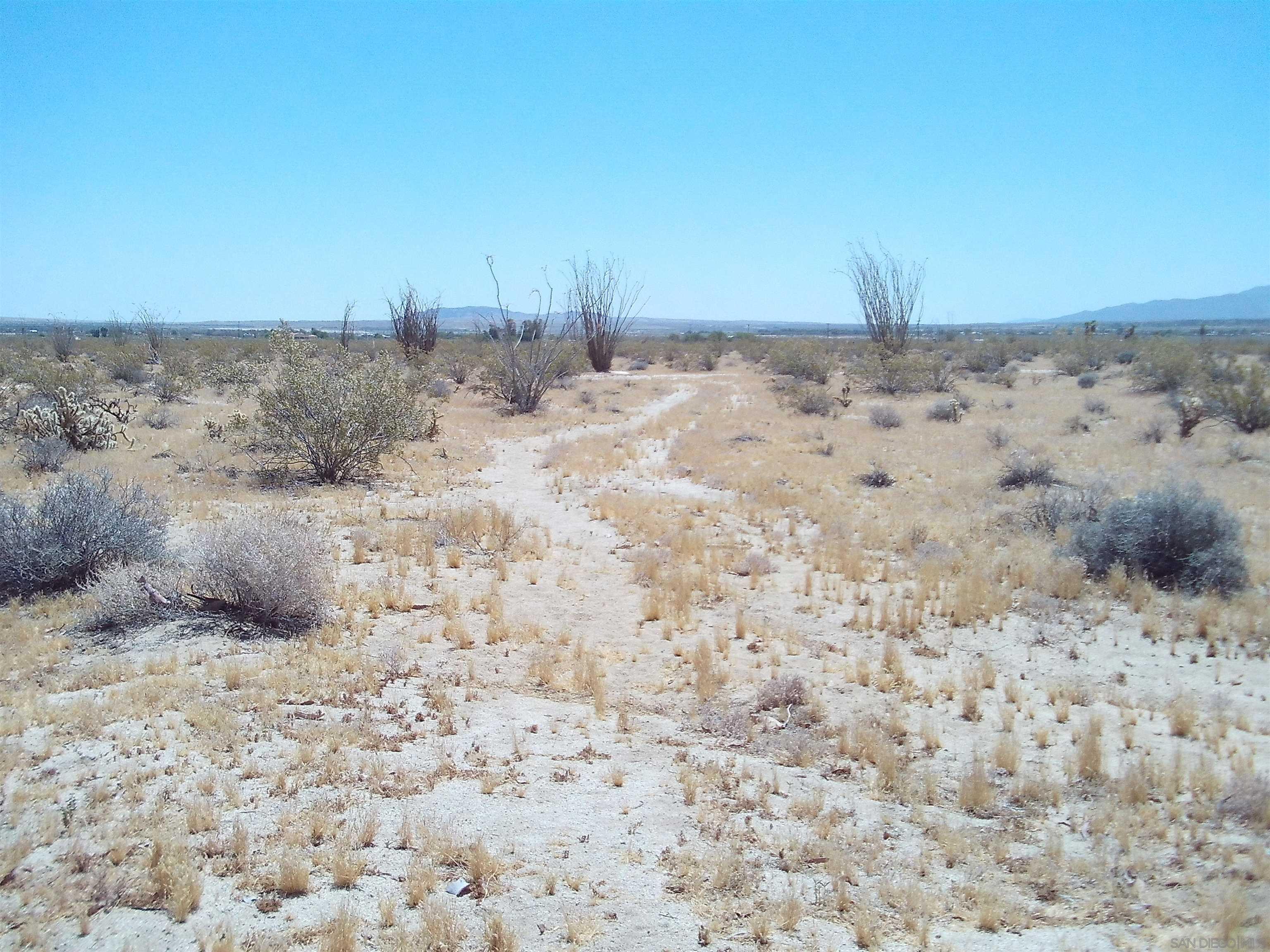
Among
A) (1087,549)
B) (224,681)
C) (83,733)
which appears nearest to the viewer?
(83,733)

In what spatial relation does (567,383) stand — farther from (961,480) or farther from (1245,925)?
(1245,925)

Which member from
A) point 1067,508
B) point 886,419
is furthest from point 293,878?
point 886,419

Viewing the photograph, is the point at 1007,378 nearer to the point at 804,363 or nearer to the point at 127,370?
the point at 804,363

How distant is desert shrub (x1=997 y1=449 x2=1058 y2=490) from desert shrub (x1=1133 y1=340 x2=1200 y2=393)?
1397 centimetres

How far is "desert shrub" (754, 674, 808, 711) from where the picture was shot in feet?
21.0

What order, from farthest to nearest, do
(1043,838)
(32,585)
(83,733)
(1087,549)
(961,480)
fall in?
1. (961,480)
2. (1087,549)
3. (32,585)
4. (83,733)
5. (1043,838)

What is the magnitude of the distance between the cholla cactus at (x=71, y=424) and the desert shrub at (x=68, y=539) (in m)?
8.18

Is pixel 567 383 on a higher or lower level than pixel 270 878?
higher

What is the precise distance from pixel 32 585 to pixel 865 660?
25.2 ft

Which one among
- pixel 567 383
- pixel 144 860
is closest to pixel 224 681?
pixel 144 860

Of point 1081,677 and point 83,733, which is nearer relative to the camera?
point 83,733

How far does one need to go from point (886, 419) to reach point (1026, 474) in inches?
376

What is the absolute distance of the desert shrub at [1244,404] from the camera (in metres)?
18.1

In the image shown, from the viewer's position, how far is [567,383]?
37938mm
